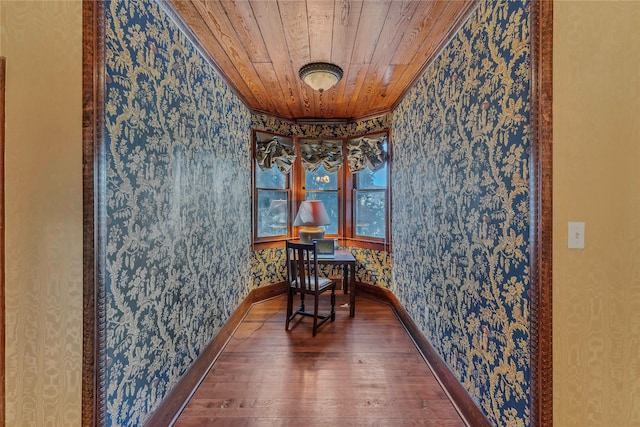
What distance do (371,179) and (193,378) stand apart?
2914 mm

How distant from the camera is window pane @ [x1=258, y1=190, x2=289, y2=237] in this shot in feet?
11.5

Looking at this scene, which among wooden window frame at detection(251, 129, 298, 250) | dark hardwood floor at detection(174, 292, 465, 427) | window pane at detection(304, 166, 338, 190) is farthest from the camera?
window pane at detection(304, 166, 338, 190)

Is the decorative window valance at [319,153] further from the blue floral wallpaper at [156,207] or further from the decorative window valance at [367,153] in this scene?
the blue floral wallpaper at [156,207]

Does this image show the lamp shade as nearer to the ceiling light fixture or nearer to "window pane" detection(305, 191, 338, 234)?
"window pane" detection(305, 191, 338, 234)

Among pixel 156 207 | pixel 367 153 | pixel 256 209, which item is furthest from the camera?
pixel 367 153

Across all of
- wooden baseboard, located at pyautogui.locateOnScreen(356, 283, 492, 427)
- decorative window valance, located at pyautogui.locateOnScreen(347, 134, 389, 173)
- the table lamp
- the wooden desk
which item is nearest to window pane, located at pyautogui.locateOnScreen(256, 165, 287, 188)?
the table lamp

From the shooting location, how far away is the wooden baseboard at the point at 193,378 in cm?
150

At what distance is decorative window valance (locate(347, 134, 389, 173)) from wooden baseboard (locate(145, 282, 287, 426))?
89.6 inches

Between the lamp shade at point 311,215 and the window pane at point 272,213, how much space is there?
1.84ft

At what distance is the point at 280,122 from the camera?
3.59 metres

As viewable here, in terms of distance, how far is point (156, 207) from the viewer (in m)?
1.44

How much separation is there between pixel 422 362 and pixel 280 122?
320 centimetres

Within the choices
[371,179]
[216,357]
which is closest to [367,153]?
[371,179]
